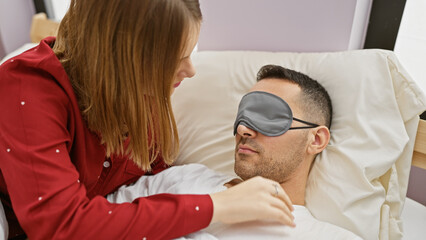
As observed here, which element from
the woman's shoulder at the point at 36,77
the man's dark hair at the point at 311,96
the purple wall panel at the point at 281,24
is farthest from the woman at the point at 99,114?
the purple wall panel at the point at 281,24

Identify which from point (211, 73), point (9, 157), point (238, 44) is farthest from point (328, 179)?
point (9, 157)

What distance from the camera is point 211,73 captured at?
142 centimetres

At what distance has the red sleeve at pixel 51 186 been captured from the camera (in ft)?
2.50

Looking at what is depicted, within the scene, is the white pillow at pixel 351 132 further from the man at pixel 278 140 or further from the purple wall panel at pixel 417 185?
the purple wall panel at pixel 417 185

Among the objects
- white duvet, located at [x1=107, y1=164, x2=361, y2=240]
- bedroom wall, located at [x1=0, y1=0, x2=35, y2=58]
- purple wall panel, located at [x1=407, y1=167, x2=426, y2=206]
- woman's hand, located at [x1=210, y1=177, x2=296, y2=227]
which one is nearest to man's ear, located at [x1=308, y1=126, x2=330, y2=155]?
white duvet, located at [x1=107, y1=164, x2=361, y2=240]

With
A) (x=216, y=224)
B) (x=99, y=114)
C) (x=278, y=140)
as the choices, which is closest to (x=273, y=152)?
(x=278, y=140)

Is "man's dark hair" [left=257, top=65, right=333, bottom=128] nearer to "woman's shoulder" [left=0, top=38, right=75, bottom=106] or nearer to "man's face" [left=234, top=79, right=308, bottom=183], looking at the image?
"man's face" [left=234, top=79, right=308, bottom=183]

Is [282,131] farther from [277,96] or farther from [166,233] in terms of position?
[166,233]

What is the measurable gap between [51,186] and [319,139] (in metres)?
0.82

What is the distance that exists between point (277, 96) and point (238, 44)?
1.86 feet

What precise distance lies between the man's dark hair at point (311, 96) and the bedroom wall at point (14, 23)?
89.6 inches

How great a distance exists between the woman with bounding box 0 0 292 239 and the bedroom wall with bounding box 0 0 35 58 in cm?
210

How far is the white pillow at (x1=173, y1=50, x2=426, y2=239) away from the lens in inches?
42.3

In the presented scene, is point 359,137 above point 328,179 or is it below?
above
